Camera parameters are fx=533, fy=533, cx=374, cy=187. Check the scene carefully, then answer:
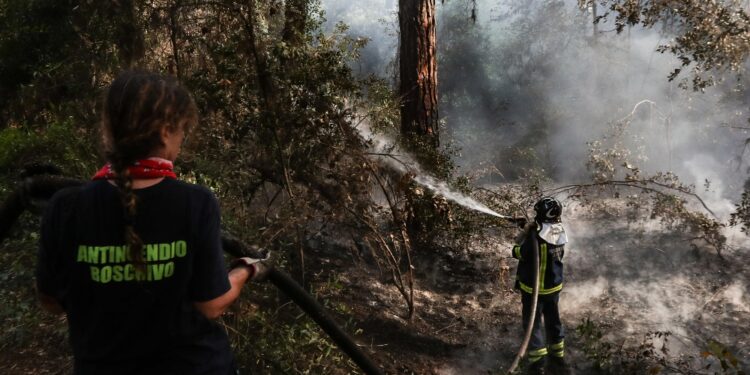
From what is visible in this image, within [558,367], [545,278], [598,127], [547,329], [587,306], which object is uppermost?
[598,127]

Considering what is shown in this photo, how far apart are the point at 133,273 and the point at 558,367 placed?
16.1ft

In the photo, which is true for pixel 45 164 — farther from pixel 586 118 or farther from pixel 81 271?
pixel 586 118

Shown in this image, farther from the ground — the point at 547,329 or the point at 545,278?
the point at 545,278

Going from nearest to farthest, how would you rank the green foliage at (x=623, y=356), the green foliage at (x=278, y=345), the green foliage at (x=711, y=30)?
the green foliage at (x=278, y=345)
the green foliage at (x=623, y=356)
the green foliage at (x=711, y=30)

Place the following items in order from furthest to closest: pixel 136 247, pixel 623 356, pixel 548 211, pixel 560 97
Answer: pixel 560 97 < pixel 623 356 < pixel 548 211 < pixel 136 247

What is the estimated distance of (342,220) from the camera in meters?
5.23

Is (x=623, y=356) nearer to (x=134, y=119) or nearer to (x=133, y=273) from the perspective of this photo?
(x=133, y=273)

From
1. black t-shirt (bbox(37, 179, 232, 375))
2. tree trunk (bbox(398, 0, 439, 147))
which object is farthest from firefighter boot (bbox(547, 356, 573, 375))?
black t-shirt (bbox(37, 179, 232, 375))

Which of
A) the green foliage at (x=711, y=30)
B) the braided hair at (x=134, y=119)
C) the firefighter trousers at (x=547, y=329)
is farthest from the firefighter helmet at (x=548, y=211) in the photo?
the braided hair at (x=134, y=119)

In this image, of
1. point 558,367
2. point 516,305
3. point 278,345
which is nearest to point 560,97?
point 516,305

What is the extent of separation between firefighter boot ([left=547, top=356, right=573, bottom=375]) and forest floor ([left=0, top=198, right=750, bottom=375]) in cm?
11

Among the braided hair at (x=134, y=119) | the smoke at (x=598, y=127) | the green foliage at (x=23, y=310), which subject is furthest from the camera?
the smoke at (x=598, y=127)

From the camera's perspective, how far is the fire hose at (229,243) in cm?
187

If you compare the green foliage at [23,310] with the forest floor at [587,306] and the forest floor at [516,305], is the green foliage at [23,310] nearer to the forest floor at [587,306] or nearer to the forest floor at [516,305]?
the forest floor at [516,305]
